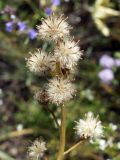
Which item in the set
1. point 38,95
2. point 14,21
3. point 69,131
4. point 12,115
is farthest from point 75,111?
point 38,95

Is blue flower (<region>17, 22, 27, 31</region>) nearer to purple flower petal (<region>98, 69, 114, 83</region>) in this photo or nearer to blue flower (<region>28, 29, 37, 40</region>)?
blue flower (<region>28, 29, 37, 40</region>)

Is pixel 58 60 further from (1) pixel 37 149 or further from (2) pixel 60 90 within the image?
(1) pixel 37 149

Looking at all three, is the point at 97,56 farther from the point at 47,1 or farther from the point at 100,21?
the point at 47,1

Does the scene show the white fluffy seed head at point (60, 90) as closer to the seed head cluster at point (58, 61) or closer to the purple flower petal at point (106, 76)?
the seed head cluster at point (58, 61)

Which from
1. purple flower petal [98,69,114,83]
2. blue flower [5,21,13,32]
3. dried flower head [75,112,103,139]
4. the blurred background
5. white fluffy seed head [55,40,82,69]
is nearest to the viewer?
white fluffy seed head [55,40,82,69]

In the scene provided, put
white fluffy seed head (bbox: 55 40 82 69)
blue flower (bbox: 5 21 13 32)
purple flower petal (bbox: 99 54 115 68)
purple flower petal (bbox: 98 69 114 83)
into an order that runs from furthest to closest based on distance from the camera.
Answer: purple flower petal (bbox: 99 54 115 68), purple flower petal (bbox: 98 69 114 83), blue flower (bbox: 5 21 13 32), white fluffy seed head (bbox: 55 40 82 69)

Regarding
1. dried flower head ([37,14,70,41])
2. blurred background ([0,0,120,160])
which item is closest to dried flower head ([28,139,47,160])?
dried flower head ([37,14,70,41])
